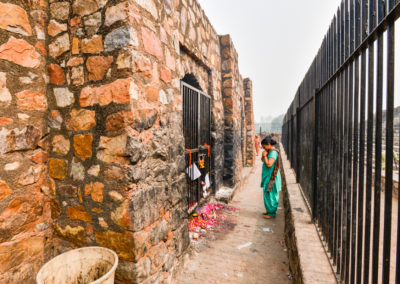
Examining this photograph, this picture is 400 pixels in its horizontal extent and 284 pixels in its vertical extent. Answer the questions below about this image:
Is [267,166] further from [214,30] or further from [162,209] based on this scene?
[214,30]

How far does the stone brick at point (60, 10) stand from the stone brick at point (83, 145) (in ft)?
3.31

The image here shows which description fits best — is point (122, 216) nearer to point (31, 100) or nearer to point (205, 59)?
point (31, 100)

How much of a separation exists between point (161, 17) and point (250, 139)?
406 inches

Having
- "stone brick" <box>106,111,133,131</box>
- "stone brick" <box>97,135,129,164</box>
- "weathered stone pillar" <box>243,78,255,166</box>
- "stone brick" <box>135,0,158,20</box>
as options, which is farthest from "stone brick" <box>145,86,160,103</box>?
"weathered stone pillar" <box>243,78,255,166</box>

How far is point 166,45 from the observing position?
230 centimetres

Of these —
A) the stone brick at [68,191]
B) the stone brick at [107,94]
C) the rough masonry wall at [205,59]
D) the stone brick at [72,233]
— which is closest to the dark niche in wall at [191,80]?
the rough masonry wall at [205,59]

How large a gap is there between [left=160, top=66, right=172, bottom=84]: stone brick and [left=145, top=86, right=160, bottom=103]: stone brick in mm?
191

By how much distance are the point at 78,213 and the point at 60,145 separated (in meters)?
0.61

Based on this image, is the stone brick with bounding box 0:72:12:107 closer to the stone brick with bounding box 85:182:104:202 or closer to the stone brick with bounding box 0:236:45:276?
the stone brick with bounding box 85:182:104:202

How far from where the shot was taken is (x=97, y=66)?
1796mm

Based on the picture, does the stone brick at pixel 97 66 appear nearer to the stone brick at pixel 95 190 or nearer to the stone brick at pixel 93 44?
the stone brick at pixel 93 44

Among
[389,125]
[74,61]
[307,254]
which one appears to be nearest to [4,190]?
[74,61]

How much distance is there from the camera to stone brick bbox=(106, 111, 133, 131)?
1710 mm

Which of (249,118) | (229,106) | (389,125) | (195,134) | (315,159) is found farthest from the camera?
(249,118)
